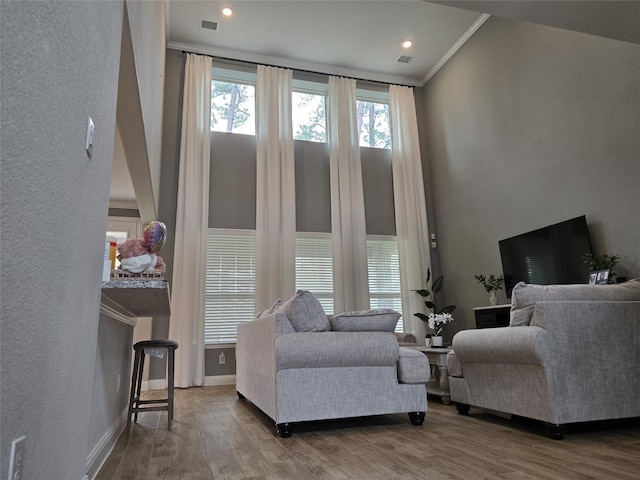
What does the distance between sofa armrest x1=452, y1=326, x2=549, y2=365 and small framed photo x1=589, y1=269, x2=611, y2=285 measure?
1.71 metres

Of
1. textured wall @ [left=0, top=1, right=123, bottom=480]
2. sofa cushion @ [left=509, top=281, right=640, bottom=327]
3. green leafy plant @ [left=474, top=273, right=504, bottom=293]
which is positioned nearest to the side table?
sofa cushion @ [left=509, top=281, right=640, bottom=327]

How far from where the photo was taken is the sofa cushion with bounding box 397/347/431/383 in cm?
282

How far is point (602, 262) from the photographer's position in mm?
3961

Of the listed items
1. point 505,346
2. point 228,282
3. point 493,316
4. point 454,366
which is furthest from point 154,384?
point 505,346

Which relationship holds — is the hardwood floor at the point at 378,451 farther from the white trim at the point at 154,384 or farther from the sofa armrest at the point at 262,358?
the white trim at the point at 154,384

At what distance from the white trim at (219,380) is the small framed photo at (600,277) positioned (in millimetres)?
4270

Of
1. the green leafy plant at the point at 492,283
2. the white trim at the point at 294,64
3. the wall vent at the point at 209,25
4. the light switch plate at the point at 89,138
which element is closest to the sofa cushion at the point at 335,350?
the light switch plate at the point at 89,138

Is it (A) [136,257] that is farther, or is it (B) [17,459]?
(A) [136,257]

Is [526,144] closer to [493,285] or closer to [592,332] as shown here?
[493,285]

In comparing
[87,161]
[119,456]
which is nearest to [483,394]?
[119,456]

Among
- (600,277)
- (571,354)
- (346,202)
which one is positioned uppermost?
(346,202)

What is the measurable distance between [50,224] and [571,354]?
8.05 ft

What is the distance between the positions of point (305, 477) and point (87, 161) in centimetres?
145

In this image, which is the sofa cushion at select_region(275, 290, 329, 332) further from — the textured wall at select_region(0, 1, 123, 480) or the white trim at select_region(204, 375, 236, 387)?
the white trim at select_region(204, 375, 236, 387)
